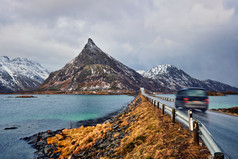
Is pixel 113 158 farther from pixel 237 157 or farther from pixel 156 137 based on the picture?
pixel 237 157

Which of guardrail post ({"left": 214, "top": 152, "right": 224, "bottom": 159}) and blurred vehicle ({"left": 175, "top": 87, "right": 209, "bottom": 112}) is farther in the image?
blurred vehicle ({"left": 175, "top": 87, "right": 209, "bottom": 112})

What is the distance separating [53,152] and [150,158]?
11335mm

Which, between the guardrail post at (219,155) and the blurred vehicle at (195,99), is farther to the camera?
the blurred vehicle at (195,99)

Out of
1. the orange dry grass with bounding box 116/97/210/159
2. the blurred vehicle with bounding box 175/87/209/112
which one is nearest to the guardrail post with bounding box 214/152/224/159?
the orange dry grass with bounding box 116/97/210/159

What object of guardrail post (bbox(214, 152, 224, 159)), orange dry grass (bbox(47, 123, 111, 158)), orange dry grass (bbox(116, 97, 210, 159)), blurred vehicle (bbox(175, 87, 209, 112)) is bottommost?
orange dry grass (bbox(47, 123, 111, 158))

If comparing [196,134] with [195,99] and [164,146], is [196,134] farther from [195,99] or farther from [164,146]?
[195,99]

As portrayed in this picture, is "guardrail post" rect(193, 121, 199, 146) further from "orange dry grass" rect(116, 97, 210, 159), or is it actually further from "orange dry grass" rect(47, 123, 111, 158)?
"orange dry grass" rect(47, 123, 111, 158)

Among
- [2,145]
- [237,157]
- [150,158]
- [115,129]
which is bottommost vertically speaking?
[2,145]

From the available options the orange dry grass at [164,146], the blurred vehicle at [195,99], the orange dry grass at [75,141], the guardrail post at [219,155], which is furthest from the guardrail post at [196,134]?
the blurred vehicle at [195,99]

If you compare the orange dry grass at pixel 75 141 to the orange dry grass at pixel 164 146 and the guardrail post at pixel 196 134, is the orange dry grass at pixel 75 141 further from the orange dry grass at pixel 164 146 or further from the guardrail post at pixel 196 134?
the guardrail post at pixel 196 134

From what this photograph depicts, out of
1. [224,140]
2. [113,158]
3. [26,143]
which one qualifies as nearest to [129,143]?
[113,158]

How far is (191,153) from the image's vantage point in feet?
20.0

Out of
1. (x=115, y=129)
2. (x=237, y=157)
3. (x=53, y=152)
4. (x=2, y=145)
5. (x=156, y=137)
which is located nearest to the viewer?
(x=237, y=157)

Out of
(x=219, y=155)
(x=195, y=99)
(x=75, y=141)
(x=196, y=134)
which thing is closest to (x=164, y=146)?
(x=196, y=134)
